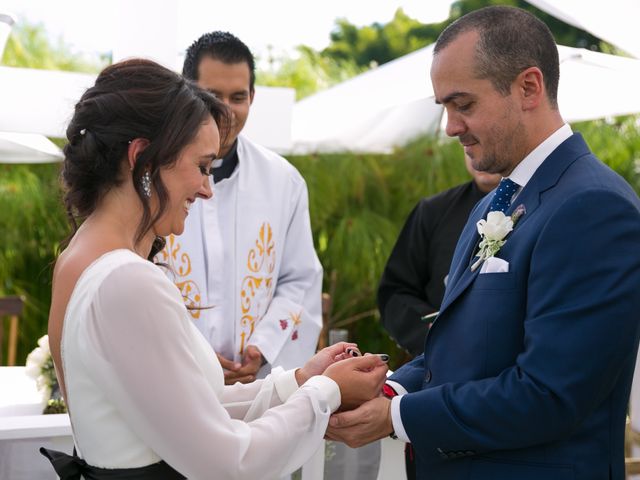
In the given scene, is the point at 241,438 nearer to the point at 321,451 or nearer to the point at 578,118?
the point at 321,451

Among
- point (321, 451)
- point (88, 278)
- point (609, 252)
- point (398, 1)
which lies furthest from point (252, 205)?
point (398, 1)

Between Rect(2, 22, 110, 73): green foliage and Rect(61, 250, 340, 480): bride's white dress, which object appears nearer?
Rect(61, 250, 340, 480): bride's white dress

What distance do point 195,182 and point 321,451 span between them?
4.83 ft

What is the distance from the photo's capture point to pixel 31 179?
7.62 m

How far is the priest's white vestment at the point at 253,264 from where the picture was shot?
402cm

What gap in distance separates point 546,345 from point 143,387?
97cm

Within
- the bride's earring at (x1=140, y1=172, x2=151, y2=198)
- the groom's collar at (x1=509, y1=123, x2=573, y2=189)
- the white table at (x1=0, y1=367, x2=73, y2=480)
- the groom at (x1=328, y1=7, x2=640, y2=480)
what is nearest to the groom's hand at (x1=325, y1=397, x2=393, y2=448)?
the groom at (x1=328, y1=7, x2=640, y2=480)

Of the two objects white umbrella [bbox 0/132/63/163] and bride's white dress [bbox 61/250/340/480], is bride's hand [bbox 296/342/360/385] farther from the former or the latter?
white umbrella [bbox 0/132/63/163]

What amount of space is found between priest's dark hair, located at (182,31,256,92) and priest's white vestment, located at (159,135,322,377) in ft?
1.26

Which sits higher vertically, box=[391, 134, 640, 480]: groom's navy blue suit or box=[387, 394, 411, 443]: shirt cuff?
box=[391, 134, 640, 480]: groom's navy blue suit

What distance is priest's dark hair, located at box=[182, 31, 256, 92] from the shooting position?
417 centimetres

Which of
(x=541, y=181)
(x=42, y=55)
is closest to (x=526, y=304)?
(x=541, y=181)

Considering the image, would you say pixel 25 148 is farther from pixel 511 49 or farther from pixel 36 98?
pixel 511 49

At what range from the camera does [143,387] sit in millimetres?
2207
